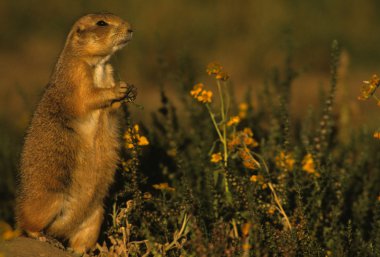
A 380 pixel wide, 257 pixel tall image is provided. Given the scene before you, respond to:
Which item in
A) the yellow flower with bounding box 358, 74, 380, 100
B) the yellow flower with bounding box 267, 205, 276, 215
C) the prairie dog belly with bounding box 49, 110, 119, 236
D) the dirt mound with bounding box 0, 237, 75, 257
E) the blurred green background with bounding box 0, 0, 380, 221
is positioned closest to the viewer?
the yellow flower with bounding box 358, 74, 380, 100

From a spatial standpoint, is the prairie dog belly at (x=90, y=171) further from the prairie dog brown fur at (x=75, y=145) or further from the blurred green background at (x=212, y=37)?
the blurred green background at (x=212, y=37)

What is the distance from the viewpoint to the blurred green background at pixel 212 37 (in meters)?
9.73

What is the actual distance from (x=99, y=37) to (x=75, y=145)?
0.77 meters

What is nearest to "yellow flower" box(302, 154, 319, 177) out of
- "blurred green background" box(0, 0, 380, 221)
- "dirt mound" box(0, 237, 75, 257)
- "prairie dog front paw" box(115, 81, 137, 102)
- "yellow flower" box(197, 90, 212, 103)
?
"yellow flower" box(197, 90, 212, 103)

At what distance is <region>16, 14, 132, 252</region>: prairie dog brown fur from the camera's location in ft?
14.3

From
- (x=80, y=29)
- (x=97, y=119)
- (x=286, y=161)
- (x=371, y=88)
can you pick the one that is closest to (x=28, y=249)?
(x=97, y=119)

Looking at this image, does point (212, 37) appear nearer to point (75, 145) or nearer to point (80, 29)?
point (80, 29)

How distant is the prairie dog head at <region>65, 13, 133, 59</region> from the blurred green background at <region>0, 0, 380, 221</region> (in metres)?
4.14

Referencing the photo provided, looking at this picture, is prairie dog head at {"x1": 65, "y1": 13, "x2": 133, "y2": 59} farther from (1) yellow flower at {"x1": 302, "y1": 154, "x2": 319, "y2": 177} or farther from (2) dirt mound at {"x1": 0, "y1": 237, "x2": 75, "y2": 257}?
(1) yellow flower at {"x1": 302, "y1": 154, "x2": 319, "y2": 177}

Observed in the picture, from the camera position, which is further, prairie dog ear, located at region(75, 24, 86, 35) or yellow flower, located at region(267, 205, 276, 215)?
prairie dog ear, located at region(75, 24, 86, 35)

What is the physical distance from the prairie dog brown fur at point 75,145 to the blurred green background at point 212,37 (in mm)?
4223

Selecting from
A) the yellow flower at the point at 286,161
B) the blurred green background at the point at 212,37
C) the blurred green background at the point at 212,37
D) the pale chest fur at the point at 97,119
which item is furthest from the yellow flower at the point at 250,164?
the blurred green background at the point at 212,37

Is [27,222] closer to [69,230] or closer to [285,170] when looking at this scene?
[69,230]

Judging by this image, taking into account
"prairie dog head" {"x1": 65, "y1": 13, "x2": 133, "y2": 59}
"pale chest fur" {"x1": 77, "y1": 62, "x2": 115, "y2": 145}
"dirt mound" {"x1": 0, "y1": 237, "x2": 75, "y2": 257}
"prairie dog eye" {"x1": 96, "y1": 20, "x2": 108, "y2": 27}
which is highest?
"prairie dog eye" {"x1": 96, "y1": 20, "x2": 108, "y2": 27}
